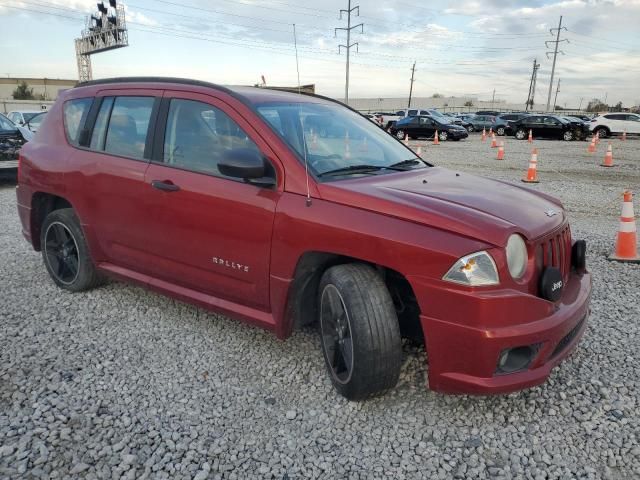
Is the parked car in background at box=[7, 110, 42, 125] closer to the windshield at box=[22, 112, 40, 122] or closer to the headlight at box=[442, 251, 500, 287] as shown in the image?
the windshield at box=[22, 112, 40, 122]

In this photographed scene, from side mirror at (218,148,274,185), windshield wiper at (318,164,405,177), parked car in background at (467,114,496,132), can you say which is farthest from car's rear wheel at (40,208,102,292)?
parked car in background at (467,114,496,132)

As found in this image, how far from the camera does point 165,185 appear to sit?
3.51 meters

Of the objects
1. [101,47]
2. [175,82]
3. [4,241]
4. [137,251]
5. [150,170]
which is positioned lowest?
[4,241]

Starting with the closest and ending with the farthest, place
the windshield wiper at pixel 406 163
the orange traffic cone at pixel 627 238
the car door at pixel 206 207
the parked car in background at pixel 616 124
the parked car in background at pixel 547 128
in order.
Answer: the car door at pixel 206 207 → the windshield wiper at pixel 406 163 → the orange traffic cone at pixel 627 238 → the parked car in background at pixel 547 128 → the parked car in background at pixel 616 124

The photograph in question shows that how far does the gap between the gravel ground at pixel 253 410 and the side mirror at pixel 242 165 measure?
1.26m

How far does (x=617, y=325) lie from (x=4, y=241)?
22.2ft

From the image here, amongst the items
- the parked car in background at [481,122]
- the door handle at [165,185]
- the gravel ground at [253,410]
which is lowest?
the gravel ground at [253,410]

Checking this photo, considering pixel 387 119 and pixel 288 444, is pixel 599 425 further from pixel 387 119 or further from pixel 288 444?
pixel 387 119

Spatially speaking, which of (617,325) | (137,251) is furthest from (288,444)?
(617,325)

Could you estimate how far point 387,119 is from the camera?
3488cm

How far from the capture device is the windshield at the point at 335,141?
325cm

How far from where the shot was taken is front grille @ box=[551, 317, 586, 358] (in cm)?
278

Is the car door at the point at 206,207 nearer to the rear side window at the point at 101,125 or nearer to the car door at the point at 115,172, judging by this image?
the car door at the point at 115,172

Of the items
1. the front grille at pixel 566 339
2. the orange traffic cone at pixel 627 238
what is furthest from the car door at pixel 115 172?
the orange traffic cone at pixel 627 238
